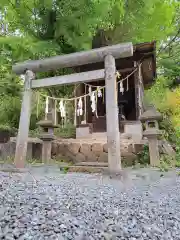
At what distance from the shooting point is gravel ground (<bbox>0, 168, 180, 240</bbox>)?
4.87 feet

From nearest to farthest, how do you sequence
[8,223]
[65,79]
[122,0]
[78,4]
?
[8,223], [65,79], [78,4], [122,0]

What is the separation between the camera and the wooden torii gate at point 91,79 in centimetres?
424

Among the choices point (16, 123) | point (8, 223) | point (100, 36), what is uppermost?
point (100, 36)

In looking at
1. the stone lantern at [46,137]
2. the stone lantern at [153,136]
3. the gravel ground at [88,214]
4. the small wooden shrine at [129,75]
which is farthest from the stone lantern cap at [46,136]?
the gravel ground at [88,214]

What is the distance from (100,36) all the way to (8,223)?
9.09 meters

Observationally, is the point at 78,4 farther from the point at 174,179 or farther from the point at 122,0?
the point at 174,179

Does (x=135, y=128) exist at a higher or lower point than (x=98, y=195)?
higher

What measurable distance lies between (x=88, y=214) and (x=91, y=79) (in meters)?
3.46

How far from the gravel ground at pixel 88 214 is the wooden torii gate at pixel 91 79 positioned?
139 centimetres

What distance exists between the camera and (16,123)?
8.87 meters

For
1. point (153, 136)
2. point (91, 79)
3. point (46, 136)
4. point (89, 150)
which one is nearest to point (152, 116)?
point (153, 136)

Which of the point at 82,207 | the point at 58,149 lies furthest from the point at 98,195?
the point at 58,149

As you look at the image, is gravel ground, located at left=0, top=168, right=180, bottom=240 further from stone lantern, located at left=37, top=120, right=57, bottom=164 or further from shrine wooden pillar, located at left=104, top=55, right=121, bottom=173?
stone lantern, located at left=37, top=120, right=57, bottom=164

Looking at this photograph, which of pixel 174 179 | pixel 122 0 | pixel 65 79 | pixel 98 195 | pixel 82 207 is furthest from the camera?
pixel 122 0
